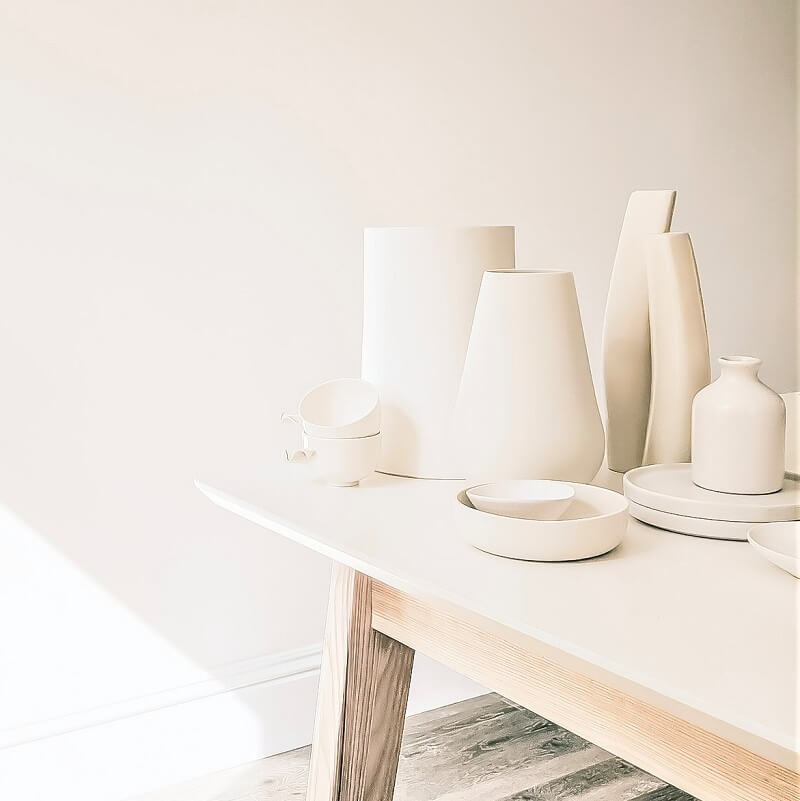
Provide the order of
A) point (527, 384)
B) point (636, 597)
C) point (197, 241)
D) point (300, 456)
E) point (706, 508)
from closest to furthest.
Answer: point (636, 597) → point (706, 508) → point (527, 384) → point (300, 456) → point (197, 241)

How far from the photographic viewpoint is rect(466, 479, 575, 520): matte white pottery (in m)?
0.76

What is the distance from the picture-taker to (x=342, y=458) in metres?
0.96

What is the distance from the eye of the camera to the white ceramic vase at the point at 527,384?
889 millimetres

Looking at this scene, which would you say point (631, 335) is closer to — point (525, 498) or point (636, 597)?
point (525, 498)

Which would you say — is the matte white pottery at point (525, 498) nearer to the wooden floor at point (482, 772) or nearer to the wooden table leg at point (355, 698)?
the wooden table leg at point (355, 698)

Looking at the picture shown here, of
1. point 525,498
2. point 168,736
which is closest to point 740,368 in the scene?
point 525,498

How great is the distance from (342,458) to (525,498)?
0.23 m

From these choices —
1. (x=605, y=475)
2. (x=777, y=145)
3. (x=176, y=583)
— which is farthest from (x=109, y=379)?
(x=777, y=145)

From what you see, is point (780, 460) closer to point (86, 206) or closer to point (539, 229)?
point (86, 206)

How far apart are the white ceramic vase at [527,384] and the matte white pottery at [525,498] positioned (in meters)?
0.08

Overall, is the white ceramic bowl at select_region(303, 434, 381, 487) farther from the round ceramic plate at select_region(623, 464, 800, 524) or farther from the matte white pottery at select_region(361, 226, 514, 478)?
the round ceramic plate at select_region(623, 464, 800, 524)

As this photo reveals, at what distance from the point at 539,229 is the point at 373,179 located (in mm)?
450

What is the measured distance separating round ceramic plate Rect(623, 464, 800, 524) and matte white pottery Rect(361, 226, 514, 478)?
0.77 feet

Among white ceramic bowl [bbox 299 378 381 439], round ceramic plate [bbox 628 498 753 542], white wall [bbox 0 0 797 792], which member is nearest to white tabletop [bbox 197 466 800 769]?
round ceramic plate [bbox 628 498 753 542]
